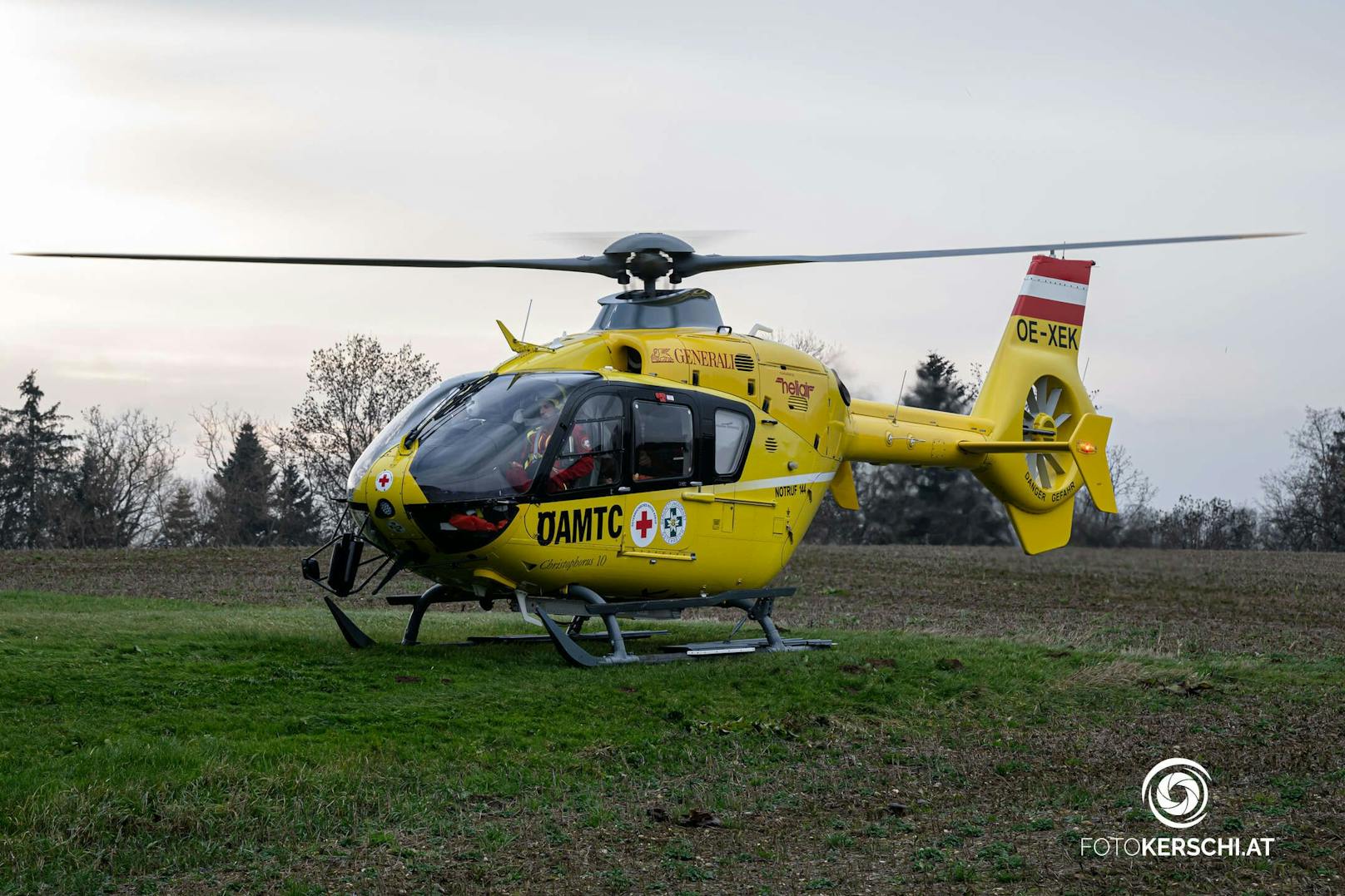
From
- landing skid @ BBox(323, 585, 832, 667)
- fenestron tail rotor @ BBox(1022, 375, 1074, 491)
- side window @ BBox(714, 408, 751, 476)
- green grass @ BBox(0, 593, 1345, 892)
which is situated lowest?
green grass @ BBox(0, 593, 1345, 892)

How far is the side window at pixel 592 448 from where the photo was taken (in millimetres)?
14539

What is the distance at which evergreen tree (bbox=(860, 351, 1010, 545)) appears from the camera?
3819cm

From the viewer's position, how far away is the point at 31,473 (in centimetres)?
5919

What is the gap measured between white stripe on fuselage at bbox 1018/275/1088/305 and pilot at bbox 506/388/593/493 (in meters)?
10.0

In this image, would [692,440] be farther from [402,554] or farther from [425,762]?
[425,762]

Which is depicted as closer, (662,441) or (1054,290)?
(662,441)

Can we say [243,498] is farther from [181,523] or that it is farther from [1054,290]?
[1054,290]

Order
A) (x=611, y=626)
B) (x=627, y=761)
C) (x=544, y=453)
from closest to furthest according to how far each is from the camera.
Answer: (x=627, y=761) < (x=544, y=453) < (x=611, y=626)

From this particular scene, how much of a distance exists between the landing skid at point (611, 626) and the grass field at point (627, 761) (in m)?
0.44

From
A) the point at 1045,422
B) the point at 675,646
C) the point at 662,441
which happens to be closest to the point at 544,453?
the point at 662,441

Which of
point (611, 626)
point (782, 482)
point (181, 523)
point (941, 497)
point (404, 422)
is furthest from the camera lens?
point (181, 523)

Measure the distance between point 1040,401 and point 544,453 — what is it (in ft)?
33.9

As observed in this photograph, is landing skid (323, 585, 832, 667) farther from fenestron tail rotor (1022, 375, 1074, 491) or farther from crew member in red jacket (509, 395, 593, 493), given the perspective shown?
fenestron tail rotor (1022, 375, 1074, 491)

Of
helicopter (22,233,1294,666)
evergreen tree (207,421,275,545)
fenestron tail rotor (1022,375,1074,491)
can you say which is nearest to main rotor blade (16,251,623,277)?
helicopter (22,233,1294,666)
